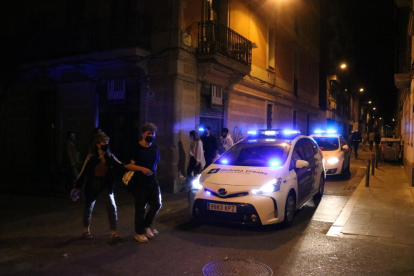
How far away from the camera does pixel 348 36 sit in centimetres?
4166

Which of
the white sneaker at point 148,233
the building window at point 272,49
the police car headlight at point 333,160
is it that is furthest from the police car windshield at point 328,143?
the white sneaker at point 148,233

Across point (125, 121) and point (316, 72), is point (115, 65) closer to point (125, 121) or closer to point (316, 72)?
point (125, 121)

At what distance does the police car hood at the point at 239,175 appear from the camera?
598 cm

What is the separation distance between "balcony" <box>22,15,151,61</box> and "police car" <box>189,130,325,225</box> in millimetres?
5370

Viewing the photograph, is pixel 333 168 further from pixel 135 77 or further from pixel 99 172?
pixel 99 172

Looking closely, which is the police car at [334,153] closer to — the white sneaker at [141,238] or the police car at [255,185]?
the police car at [255,185]

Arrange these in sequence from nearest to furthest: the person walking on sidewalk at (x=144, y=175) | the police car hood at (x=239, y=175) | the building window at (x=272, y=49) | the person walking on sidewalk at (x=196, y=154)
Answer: the person walking on sidewalk at (x=144, y=175) < the police car hood at (x=239, y=175) < the person walking on sidewalk at (x=196, y=154) < the building window at (x=272, y=49)

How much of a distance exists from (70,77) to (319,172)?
9.47m

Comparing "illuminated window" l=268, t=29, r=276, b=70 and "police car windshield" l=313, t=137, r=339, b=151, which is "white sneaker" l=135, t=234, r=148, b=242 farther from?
"illuminated window" l=268, t=29, r=276, b=70

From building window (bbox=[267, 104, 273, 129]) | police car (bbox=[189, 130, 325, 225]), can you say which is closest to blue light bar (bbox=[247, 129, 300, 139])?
police car (bbox=[189, 130, 325, 225])

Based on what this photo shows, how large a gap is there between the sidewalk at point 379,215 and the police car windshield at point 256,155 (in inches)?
63.5

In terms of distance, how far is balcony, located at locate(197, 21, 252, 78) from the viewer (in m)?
11.1

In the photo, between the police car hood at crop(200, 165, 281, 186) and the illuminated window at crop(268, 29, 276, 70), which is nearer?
the police car hood at crop(200, 165, 281, 186)

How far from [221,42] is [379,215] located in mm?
7405
